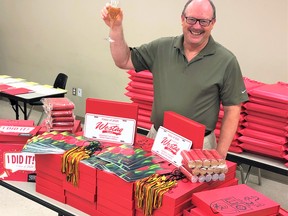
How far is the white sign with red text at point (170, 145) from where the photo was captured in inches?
63.3

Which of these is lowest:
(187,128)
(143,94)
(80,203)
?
(80,203)

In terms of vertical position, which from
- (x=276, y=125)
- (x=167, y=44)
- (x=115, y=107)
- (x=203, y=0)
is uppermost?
(x=203, y=0)

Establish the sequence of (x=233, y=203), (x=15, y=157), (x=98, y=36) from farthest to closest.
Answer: (x=98, y=36) < (x=15, y=157) < (x=233, y=203)

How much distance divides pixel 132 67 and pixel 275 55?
201cm

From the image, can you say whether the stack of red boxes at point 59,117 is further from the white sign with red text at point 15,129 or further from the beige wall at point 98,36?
the beige wall at point 98,36

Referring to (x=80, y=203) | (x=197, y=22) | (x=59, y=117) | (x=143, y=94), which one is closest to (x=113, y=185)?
(x=80, y=203)

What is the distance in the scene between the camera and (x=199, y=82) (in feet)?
6.69

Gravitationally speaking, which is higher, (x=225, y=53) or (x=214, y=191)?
(x=225, y=53)

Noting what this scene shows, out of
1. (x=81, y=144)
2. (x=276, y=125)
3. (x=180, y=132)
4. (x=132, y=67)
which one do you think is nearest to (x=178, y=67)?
(x=132, y=67)

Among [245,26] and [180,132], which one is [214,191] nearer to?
[180,132]

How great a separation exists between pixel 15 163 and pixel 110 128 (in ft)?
1.75

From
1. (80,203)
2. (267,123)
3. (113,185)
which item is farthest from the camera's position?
(267,123)

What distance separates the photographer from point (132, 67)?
2.33 metres

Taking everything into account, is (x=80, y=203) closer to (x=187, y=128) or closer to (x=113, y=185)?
(x=113, y=185)
